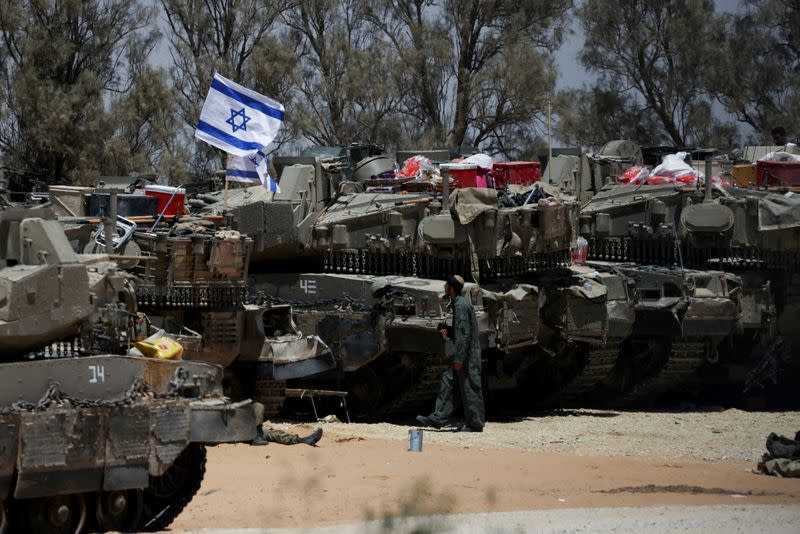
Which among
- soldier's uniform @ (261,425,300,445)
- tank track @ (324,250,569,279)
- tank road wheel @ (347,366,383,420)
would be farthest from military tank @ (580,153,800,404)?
soldier's uniform @ (261,425,300,445)

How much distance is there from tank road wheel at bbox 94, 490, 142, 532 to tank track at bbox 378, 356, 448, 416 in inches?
287

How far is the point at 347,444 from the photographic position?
46.1 ft

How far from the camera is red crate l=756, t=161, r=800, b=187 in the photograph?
2100 cm

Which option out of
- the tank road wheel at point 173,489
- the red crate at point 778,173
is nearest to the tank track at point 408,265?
the red crate at point 778,173

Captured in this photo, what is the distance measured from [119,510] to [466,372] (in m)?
6.03

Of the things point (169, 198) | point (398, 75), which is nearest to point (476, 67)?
point (398, 75)

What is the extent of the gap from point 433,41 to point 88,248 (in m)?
21.7

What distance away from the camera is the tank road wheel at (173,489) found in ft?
32.9

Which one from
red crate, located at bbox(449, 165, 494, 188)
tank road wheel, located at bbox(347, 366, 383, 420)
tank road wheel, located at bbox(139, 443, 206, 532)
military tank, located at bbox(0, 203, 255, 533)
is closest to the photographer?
military tank, located at bbox(0, 203, 255, 533)

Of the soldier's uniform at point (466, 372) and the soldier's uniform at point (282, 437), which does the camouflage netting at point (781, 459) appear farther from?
the soldier's uniform at point (282, 437)

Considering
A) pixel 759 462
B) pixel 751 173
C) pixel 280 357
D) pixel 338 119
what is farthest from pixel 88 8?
pixel 759 462

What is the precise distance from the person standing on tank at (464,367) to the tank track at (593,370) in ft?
13.1

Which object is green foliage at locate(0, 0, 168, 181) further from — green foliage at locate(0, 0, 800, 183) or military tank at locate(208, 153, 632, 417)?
military tank at locate(208, 153, 632, 417)

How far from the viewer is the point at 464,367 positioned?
15250 millimetres
